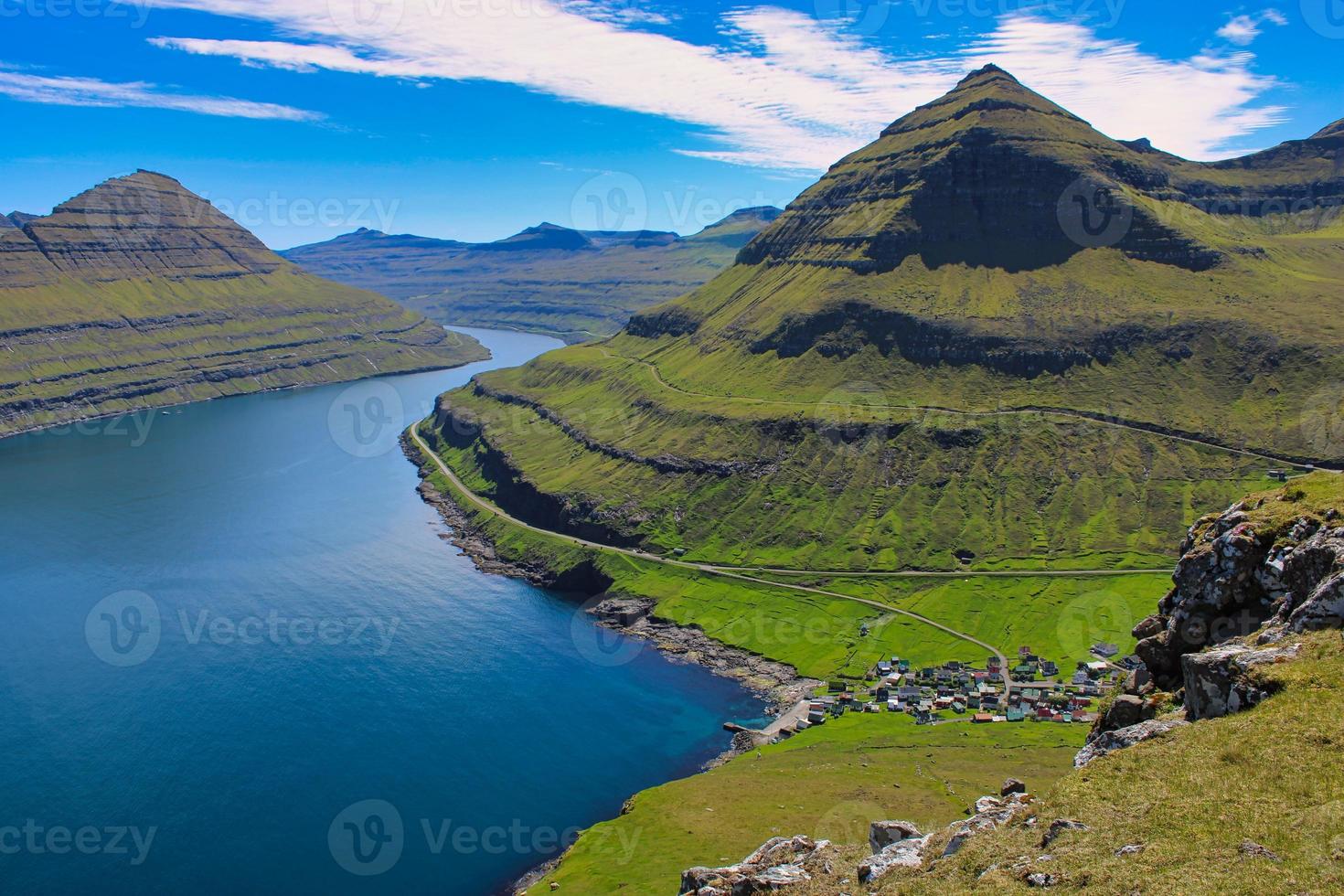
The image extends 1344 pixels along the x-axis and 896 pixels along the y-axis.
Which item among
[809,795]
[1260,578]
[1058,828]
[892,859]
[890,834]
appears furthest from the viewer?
[809,795]

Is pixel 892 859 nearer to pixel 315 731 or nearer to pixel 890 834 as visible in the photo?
pixel 890 834

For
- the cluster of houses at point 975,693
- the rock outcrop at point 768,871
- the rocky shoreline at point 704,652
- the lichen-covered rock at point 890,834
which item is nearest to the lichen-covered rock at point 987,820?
the lichen-covered rock at point 890,834

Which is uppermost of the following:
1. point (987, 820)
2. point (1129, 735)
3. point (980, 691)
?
point (1129, 735)

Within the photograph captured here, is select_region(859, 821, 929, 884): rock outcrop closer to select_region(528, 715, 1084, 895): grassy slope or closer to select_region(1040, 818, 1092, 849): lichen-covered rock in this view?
select_region(1040, 818, 1092, 849): lichen-covered rock

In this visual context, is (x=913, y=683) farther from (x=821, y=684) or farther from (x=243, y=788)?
(x=243, y=788)

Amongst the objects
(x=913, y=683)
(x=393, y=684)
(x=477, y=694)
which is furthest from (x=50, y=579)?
(x=913, y=683)

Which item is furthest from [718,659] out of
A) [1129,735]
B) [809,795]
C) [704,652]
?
[1129,735]

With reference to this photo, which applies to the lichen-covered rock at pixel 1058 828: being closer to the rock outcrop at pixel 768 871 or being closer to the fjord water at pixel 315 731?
the rock outcrop at pixel 768 871
